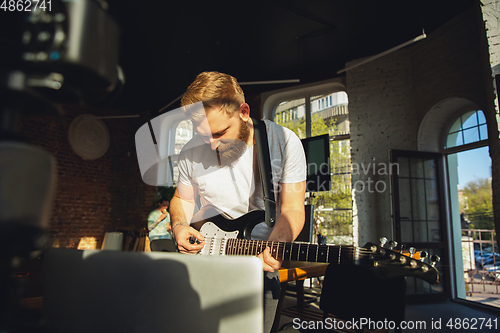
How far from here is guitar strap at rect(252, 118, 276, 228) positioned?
4.51 ft

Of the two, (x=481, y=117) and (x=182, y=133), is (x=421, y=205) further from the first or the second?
(x=182, y=133)

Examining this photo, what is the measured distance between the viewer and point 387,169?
465 cm

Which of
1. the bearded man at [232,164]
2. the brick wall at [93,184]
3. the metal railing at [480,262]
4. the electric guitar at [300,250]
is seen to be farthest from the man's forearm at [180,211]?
the brick wall at [93,184]

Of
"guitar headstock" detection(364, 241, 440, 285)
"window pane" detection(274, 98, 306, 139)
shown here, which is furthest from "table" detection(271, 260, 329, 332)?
"window pane" detection(274, 98, 306, 139)

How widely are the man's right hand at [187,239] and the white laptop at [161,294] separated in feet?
2.65

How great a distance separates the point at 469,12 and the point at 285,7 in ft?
7.92

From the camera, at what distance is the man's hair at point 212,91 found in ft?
4.35

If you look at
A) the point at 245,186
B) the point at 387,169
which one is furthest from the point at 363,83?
the point at 245,186

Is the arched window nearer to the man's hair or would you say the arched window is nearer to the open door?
the open door

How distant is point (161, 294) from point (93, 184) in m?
7.20

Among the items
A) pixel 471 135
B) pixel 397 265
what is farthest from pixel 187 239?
pixel 471 135

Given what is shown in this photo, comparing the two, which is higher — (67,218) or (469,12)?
(469,12)

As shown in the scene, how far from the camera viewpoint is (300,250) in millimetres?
1153

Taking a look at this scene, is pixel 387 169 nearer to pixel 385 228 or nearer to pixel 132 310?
pixel 385 228
